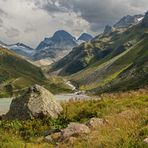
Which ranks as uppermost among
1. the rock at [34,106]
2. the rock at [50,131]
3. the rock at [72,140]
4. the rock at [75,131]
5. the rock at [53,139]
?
the rock at [34,106]

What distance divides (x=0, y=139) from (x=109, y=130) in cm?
494

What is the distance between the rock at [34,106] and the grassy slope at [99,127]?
2.52 ft

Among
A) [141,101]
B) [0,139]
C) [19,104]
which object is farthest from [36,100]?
[0,139]

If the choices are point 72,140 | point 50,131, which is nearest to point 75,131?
point 72,140

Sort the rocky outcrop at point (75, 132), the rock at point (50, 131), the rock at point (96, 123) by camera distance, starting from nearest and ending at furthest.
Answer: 1. the rocky outcrop at point (75, 132)
2. the rock at point (96, 123)
3. the rock at point (50, 131)

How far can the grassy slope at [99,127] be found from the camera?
15.3 meters

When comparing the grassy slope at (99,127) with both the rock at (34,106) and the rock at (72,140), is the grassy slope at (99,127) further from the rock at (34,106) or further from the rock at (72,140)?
the rock at (34,106)

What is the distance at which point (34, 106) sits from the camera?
28.1 m

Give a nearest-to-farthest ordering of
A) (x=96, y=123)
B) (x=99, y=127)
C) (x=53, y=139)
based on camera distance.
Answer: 1. (x=99, y=127)
2. (x=53, y=139)
3. (x=96, y=123)

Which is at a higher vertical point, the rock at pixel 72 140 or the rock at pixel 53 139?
the rock at pixel 53 139

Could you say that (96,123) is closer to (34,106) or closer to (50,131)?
(50,131)

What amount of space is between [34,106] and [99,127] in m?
9.29

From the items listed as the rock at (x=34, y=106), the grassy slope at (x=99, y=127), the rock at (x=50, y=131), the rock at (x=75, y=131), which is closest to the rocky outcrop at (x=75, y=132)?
the rock at (x=75, y=131)

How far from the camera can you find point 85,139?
17641 mm
